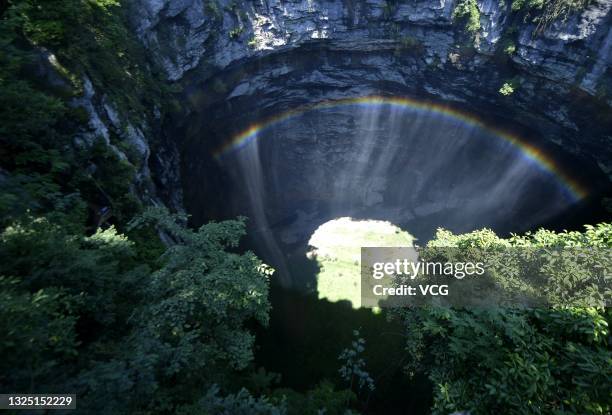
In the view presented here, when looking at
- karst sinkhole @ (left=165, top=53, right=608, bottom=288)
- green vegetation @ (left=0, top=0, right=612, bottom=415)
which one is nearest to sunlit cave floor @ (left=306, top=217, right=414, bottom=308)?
karst sinkhole @ (left=165, top=53, right=608, bottom=288)

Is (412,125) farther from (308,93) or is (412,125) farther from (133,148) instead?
(133,148)

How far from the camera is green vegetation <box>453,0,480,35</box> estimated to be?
1866cm

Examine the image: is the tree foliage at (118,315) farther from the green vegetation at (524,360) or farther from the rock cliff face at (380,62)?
the rock cliff face at (380,62)

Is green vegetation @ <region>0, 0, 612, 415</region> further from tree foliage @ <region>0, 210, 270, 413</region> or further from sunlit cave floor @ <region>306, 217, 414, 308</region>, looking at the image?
sunlit cave floor @ <region>306, 217, 414, 308</region>

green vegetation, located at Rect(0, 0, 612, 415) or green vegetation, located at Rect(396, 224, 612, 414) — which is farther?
green vegetation, located at Rect(396, 224, 612, 414)

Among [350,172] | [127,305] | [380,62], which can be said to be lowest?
[127,305]

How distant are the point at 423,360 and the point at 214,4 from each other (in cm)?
2026

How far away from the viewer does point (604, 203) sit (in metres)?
20.6

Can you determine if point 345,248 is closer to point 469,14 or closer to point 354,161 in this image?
point 354,161

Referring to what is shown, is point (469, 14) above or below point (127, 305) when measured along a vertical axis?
above

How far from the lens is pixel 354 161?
33469 mm

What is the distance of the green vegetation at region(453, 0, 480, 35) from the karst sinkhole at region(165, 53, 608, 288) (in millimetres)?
4467

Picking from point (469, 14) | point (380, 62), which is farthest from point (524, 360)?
point (380, 62)

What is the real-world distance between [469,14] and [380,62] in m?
6.64
